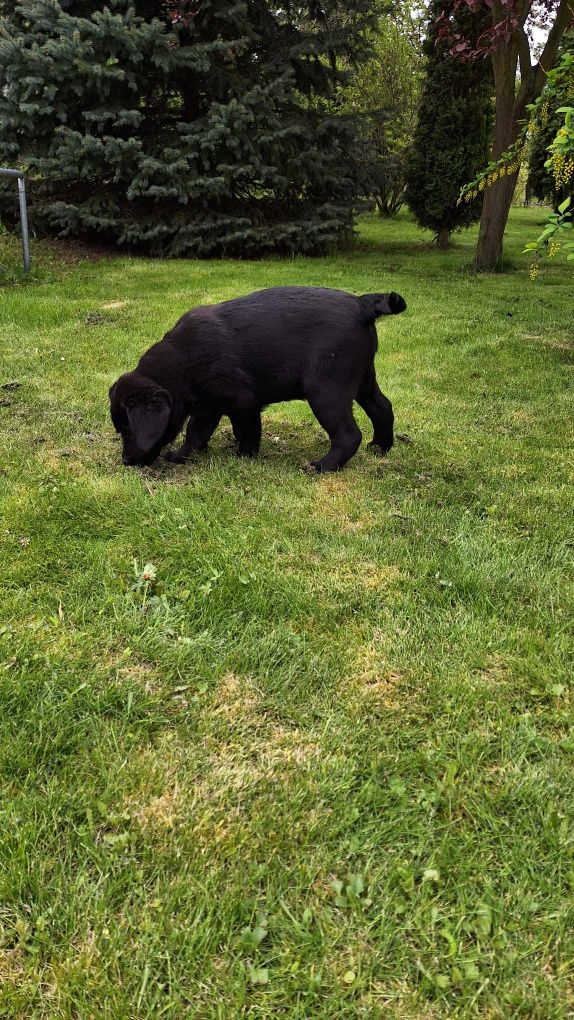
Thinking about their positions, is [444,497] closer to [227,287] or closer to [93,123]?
[227,287]

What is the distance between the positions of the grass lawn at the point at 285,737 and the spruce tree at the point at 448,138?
534 inches

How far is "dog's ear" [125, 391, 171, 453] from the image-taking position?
13.2ft

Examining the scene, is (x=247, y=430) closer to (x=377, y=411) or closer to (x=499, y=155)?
(x=377, y=411)

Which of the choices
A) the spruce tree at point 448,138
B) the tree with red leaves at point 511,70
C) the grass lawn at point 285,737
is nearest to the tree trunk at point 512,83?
the tree with red leaves at point 511,70

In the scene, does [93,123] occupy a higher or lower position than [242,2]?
lower

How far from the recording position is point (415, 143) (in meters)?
16.4

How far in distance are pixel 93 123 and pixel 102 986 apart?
13277 millimetres

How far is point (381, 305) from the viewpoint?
4117mm

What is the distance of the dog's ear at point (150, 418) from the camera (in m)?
4.03

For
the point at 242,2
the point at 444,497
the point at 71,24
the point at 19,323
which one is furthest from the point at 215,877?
the point at 242,2

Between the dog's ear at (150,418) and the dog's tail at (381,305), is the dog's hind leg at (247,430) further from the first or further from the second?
the dog's tail at (381,305)

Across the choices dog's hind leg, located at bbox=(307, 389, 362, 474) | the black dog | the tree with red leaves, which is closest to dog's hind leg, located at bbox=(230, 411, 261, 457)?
the black dog

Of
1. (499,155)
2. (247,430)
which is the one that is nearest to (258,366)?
(247,430)

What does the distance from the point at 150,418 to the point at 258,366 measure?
0.75 m
